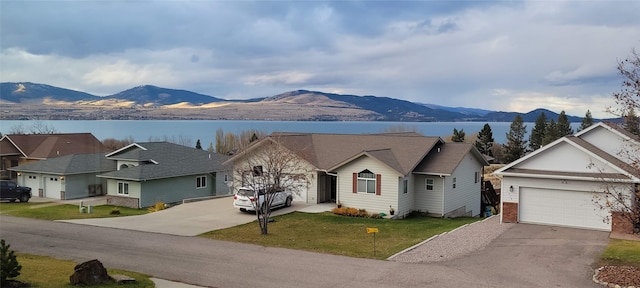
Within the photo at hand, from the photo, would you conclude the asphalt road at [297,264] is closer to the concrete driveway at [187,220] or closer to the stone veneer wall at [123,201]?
the concrete driveway at [187,220]

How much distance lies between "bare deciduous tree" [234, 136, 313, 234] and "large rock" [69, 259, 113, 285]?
39.7 feet

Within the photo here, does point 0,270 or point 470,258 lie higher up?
point 0,270

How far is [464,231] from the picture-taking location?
21406 millimetres

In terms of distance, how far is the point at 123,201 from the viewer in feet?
108

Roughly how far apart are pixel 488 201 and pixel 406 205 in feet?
31.7

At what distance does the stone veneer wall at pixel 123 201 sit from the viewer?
32531 millimetres

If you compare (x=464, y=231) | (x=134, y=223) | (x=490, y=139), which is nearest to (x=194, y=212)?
(x=134, y=223)

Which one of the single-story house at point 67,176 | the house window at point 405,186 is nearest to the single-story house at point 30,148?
the single-story house at point 67,176

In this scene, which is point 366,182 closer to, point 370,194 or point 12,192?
point 370,194

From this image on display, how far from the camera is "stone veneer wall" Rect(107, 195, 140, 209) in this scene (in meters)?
32.5

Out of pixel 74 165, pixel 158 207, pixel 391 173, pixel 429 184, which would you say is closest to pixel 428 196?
pixel 429 184

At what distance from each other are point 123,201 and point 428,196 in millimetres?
19633

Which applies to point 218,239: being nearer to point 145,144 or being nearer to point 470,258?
point 470,258

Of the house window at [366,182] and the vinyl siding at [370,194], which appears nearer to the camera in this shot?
the vinyl siding at [370,194]
